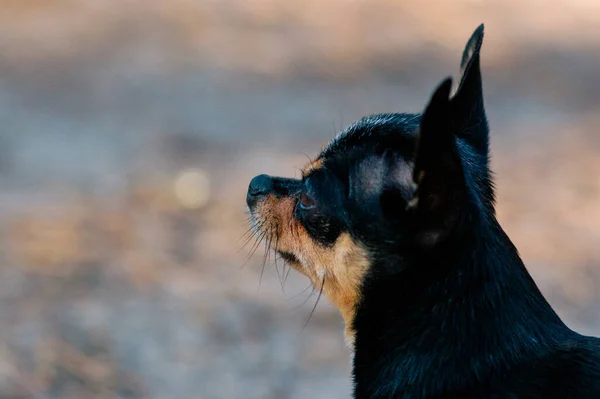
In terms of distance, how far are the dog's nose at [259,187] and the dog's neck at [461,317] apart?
96 centimetres

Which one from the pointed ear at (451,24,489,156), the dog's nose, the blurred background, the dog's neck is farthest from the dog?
the blurred background

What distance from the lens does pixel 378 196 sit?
14.6ft

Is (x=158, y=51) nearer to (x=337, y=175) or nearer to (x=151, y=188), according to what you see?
(x=151, y=188)

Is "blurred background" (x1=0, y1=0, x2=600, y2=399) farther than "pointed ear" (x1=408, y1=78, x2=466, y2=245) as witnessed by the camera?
Yes

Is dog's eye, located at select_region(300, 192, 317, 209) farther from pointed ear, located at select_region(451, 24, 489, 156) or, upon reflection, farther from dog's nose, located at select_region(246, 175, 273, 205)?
pointed ear, located at select_region(451, 24, 489, 156)

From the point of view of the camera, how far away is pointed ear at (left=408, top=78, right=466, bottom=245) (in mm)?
3639

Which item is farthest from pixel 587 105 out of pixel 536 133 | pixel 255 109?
pixel 255 109

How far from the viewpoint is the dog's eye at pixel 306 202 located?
4.83m

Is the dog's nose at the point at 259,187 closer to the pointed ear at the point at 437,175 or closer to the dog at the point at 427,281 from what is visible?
the dog at the point at 427,281

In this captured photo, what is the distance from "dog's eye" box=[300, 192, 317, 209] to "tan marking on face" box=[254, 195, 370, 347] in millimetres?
90

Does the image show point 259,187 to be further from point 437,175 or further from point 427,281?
point 437,175

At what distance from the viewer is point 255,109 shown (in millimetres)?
13102

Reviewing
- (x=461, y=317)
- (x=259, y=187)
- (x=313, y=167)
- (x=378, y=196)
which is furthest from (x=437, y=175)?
(x=259, y=187)

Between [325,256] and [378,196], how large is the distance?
493mm
